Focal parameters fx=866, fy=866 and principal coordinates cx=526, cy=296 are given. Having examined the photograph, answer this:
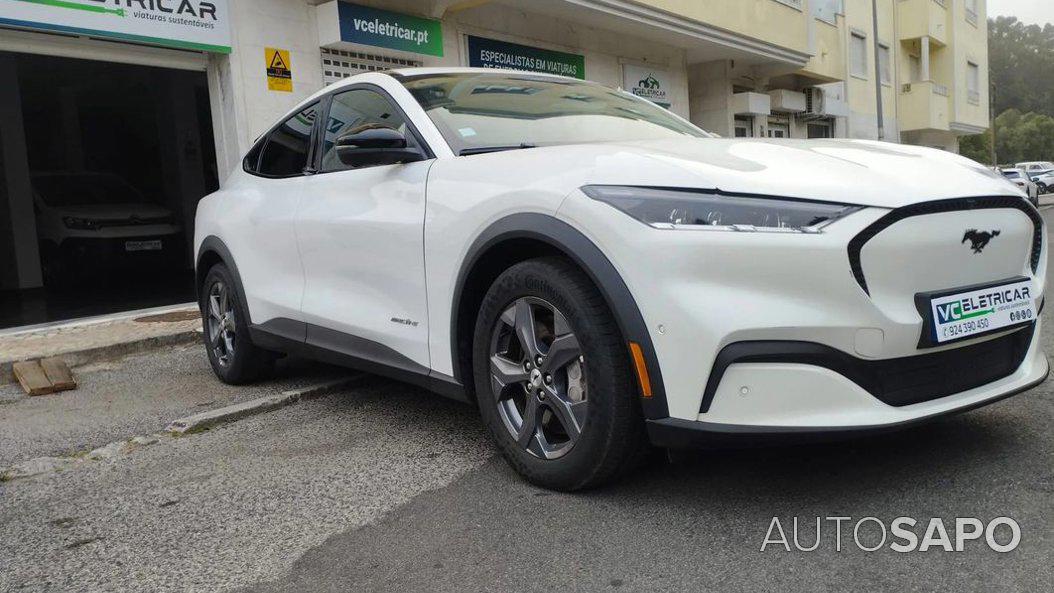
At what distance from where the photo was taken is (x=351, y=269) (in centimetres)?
376

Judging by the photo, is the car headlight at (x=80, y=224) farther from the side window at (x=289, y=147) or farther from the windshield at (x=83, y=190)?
the side window at (x=289, y=147)

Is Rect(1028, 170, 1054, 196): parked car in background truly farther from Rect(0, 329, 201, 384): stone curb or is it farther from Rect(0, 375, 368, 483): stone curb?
Rect(0, 375, 368, 483): stone curb

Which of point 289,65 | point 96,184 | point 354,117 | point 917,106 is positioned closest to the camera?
point 354,117

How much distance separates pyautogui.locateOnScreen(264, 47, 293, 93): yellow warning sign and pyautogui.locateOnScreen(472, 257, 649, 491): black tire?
7.46 metres

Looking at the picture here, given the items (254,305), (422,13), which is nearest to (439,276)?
(254,305)

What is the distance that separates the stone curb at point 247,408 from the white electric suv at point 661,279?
921mm

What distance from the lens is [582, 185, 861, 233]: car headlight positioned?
7.80ft

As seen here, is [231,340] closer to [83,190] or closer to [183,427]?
[183,427]

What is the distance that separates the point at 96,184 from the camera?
13.2 metres

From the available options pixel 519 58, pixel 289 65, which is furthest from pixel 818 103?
pixel 289 65

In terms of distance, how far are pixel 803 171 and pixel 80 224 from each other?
11669mm

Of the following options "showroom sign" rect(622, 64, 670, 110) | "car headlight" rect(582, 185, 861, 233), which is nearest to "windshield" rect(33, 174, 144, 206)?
"showroom sign" rect(622, 64, 670, 110)

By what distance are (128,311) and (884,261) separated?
7649 mm

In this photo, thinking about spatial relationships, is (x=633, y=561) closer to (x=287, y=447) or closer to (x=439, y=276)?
(x=439, y=276)
